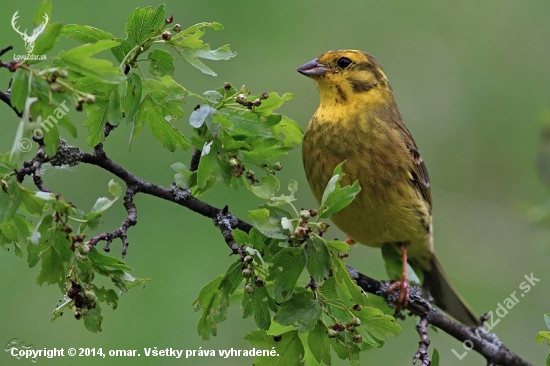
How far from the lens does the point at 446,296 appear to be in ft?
16.6

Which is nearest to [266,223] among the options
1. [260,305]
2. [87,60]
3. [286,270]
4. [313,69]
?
[286,270]

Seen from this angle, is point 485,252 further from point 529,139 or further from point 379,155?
point 379,155

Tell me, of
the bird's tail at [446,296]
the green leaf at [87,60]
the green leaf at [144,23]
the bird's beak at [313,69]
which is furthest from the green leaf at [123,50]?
the bird's tail at [446,296]

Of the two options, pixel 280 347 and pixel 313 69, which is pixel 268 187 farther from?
pixel 313 69

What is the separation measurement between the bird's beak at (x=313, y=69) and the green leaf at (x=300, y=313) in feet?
6.75

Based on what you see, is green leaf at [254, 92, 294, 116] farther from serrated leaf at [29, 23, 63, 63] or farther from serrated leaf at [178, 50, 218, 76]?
serrated leaf at [29, 23, 63, 63]

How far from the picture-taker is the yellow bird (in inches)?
169

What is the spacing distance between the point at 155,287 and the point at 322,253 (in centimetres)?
413

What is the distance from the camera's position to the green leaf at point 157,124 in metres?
2.98

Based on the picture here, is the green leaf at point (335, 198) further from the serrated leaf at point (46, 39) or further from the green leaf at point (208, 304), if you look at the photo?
the serrated leaf at point (46, 39)

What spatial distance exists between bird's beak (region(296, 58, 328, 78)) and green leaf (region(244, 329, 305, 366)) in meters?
2.00

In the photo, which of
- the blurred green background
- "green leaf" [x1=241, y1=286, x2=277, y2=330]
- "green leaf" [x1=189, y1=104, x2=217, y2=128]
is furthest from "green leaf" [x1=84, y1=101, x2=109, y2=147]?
the blurred green background

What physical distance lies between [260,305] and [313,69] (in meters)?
2.07

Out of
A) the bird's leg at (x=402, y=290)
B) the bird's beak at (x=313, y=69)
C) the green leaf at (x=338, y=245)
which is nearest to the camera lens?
the green leaf at (x=338, y=245)
